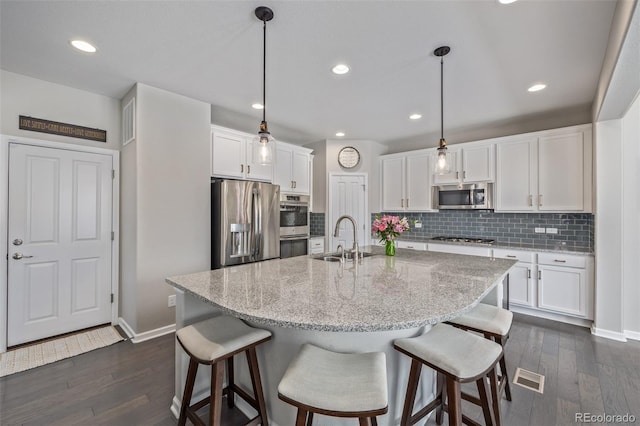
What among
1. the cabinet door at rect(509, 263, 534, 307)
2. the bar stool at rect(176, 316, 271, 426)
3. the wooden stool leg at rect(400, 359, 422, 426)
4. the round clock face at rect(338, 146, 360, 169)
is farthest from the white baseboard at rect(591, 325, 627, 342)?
the round clock face at rect(338, 146, 360, 169)

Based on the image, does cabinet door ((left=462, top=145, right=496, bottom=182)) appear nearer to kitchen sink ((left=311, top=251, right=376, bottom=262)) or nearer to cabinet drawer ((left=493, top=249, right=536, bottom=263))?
cabinet drawer ((left=493, top=249, right=536, bottom=263))

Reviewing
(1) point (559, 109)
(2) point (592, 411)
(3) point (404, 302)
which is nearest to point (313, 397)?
(3) point (404, 302)

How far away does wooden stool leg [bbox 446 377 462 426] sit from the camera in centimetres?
121

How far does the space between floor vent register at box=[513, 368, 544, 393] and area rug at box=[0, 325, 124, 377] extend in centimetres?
358

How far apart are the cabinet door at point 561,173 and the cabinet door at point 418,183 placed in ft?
4.67

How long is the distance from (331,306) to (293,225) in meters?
3.07

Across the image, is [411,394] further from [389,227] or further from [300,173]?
[300,173]

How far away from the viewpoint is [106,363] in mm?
2389

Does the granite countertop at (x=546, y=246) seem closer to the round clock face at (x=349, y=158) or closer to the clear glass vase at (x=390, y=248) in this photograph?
the clear glass vase at (x=390, y=248)

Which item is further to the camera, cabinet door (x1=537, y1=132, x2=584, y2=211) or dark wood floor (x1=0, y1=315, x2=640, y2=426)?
cabinet door (x1=537, y1=132, x2=584, y2=211)

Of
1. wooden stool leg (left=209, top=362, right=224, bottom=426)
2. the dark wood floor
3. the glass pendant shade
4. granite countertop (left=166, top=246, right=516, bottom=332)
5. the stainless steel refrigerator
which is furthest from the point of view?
the stainless steel refrigerator

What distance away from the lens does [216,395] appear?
4.43 feet

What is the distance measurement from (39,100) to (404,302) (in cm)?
371

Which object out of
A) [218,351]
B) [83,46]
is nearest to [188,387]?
[218,351]
